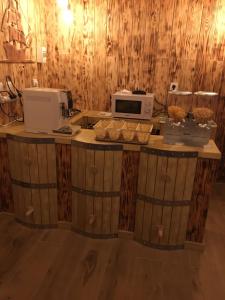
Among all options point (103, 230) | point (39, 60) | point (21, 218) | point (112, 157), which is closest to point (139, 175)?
point (112, 157)

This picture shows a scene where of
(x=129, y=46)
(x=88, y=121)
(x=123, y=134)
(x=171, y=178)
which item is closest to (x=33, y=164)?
(x=123, y=134)

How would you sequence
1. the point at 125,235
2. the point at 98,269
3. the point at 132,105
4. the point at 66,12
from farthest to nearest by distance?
the point at 66,12
the point at 132,105
the point at 125,235
the point at 98,269

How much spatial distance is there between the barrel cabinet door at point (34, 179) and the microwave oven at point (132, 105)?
102cm

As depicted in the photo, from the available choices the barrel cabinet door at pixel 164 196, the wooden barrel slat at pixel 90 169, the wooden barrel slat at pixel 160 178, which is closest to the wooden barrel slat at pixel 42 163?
the wooden barrel slat at pixel 90 169

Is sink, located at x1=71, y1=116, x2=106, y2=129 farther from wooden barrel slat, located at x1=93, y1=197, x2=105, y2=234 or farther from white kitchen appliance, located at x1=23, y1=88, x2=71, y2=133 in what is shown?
wooden barrel slat, located at x1=93, y1=197, x2=105, y2=234

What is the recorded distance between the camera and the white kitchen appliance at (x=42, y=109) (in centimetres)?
221

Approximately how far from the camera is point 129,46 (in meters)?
3.07

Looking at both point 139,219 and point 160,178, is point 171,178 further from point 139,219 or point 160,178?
point 139,219

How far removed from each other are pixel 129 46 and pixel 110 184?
Result: 1776mm

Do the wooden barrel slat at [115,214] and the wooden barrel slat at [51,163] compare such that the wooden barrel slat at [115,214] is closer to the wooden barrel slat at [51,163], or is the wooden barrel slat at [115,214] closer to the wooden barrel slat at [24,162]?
the wooden barrel slat at [51,163]

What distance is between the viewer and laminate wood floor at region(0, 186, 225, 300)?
5.93 feet

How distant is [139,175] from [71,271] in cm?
92

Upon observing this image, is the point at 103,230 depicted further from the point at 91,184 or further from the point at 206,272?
the point at 206,272

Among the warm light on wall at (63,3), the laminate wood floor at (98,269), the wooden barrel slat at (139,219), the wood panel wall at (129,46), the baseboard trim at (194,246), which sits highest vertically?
the warm light on wall at (63,3)
